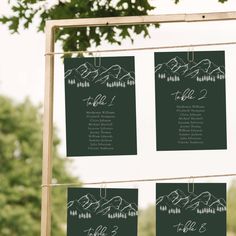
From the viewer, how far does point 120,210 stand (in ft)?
12.2

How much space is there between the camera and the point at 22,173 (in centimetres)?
2052

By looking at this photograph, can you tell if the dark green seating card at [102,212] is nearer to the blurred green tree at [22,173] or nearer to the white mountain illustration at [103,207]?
the white mountain illustration at [103,207]

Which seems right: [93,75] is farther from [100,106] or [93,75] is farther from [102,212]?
[102,212]

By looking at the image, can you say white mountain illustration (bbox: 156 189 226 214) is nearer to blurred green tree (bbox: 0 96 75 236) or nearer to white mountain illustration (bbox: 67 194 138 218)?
white mountain illustration (bbox: 67 194 138 218)

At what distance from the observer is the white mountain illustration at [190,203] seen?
3.70 metres

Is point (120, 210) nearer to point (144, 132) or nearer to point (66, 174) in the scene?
point (144, 132)

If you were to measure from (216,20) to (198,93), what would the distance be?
41 cm

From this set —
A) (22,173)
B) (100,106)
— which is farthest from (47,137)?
(22,173)

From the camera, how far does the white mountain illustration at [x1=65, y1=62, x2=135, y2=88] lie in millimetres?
3803

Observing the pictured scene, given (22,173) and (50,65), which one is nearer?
(50,65)

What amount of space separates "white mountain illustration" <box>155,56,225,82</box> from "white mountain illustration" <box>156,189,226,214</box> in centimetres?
61

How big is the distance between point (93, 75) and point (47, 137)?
1.38ft

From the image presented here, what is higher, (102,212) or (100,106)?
(100,106)

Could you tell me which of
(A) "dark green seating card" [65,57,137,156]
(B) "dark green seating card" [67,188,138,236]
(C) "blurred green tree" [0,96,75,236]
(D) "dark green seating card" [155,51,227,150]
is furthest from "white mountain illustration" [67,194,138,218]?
(C) "blurred green tree" [0,96,75,236]
